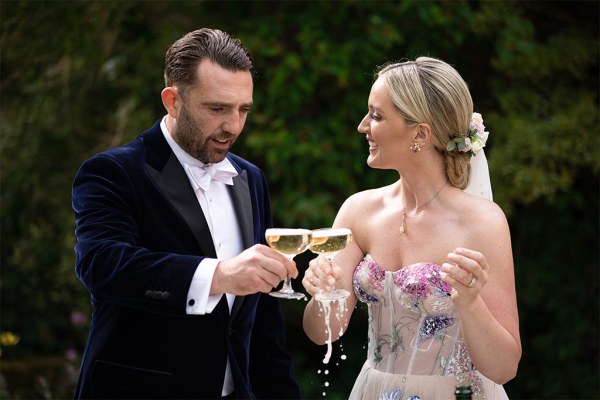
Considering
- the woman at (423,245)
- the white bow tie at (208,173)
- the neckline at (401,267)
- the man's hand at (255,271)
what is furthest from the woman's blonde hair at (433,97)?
the man's hand at (255,271)

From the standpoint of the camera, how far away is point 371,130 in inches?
142

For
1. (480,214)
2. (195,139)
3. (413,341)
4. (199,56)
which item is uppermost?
(199,56)

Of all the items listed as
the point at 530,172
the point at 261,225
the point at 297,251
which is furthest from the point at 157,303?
the point at 530,172

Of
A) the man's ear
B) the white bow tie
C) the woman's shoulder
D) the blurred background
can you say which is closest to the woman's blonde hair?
the woman's shoulder

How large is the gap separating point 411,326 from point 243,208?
88 cm

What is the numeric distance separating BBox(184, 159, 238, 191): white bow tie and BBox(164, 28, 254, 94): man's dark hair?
0.31m

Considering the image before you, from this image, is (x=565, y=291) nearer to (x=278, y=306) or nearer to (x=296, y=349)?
(x=296, y=349)

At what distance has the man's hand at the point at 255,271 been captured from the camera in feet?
9.27

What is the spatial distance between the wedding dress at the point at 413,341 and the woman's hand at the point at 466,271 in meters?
0.44

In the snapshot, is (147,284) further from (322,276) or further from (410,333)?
(410,333)

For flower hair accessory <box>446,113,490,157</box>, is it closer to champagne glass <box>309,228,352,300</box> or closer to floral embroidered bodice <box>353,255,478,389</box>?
floral embroidered bodice <box>353,255,478,389</box>

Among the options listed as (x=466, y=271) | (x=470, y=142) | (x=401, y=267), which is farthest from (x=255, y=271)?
(x=470, y=142)

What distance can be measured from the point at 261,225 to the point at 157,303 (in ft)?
2.48

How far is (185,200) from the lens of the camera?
3.25 m
